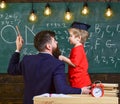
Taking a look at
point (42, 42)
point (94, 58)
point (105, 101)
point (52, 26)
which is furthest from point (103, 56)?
point (105, 101)

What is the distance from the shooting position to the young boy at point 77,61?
12.3ft

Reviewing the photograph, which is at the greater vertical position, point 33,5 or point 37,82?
point 33,5

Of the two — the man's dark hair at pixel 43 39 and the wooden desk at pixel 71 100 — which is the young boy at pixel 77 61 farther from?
the wooden desk at pixel 71 100

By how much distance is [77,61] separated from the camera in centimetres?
382

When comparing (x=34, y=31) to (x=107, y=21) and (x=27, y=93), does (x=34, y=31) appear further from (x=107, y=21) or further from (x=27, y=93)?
(x=27, y=93)

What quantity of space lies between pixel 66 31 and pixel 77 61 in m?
1.87

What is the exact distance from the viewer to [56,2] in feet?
18.7

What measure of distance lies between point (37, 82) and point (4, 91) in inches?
130

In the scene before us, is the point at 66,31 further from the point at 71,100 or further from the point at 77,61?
the point at 71,100

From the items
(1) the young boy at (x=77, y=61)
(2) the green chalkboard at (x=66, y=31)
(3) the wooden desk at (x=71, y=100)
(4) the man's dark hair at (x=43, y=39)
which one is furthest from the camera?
(2) the green chalkboard at (x=66, y=31)

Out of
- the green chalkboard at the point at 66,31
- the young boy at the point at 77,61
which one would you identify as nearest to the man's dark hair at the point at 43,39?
the young boy at the point at 77,61

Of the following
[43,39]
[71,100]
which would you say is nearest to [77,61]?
[43,39]

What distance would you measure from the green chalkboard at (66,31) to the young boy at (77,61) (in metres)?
1.65

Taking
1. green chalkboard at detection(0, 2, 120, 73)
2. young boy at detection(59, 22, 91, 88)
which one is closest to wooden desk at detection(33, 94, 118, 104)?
young boy at detection(59, 22, 91, 88)
